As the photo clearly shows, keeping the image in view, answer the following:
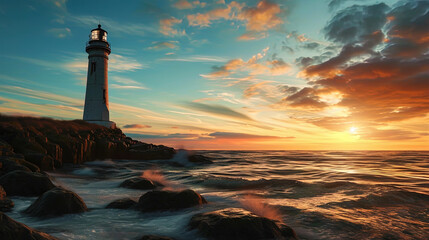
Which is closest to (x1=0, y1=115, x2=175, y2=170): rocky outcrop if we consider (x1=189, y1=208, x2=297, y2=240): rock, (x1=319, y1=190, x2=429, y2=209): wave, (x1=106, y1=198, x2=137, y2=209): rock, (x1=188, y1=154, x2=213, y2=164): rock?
(x1=188, y1=154, x2=213, y2=164): rock

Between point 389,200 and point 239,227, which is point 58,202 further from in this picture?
point 389,200

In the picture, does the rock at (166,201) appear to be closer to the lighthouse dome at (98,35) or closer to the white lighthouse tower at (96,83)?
the white lighthouse tower at (96,83)

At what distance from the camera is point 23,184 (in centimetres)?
606

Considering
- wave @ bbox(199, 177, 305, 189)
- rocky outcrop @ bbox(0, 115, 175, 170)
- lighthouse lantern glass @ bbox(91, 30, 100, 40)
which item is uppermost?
lighthouse lantern glass @ bbox(91, 30, 100, 40)

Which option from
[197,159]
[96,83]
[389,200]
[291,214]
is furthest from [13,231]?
[96,83]

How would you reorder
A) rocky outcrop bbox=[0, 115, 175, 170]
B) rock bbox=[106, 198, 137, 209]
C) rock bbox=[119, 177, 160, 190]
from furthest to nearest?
1. rocky outcrop bbox=[0, 115, 175, 170]
2. rock bbox=[119, 177, 160, 190]
3. rock bbox=[106, 198, 137, 209]

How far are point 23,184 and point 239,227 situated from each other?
548 centimetres

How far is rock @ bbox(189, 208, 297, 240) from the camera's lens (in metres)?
3.86

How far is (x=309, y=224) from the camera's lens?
5098 mm

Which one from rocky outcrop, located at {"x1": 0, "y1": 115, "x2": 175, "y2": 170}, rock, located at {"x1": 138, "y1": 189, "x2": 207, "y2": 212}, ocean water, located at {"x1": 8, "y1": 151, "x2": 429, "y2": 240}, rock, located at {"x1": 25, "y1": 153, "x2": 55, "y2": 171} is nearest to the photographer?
ocean water, located at {"x1": 8, "y1": 151, "x2": 429, "y2": 240}

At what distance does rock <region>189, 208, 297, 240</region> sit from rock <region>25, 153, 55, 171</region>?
879 centimetres

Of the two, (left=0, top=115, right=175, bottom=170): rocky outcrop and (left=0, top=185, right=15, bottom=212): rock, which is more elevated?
(left=0, top=115, right=175, bottom=170): rocky outcrop

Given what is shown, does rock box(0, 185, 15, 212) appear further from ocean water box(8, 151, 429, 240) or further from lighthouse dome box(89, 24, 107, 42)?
lighthouse dome box(89, 24, 107, 42)

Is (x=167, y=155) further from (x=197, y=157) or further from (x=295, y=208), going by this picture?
(x=295, y=208)
